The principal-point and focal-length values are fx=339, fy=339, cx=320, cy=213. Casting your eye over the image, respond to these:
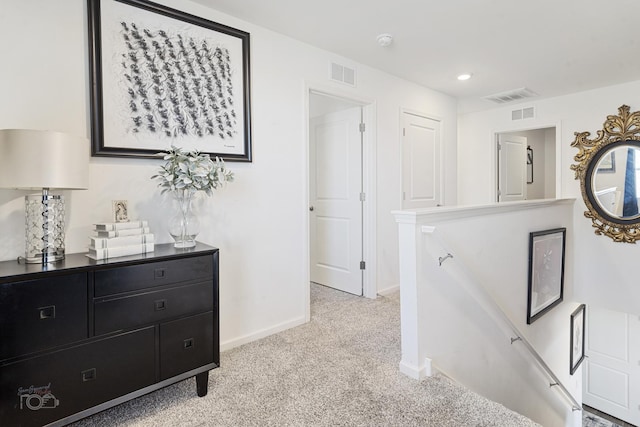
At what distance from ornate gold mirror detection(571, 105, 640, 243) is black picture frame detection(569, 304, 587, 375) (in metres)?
1.21

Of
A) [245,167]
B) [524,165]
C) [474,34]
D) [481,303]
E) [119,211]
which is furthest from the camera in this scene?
[524,165]

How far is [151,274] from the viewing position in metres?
1.68

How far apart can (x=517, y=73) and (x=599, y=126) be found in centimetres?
151

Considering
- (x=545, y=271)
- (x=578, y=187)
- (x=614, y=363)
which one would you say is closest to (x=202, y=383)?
(x=545, y=271)

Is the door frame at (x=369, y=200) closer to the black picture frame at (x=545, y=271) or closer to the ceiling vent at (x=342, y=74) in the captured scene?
the ceiling vent at (x=342, y=74)

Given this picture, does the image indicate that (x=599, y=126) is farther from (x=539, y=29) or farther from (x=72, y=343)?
(x=72, y=343)

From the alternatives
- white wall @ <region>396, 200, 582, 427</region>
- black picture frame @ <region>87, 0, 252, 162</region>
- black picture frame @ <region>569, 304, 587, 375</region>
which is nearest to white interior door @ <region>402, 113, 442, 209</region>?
white wall @ <region>396, 200, 582, 427</region>

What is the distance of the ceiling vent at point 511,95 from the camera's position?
4.16 m

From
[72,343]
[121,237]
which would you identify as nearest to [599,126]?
[121,237]

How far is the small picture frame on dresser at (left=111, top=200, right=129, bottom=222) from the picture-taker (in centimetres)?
194

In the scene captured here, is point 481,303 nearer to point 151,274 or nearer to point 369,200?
point 369,200

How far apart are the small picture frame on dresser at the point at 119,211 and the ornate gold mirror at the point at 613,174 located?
198 inches

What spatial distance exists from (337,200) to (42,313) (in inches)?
111

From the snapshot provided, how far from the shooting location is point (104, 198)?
76.1 inches
